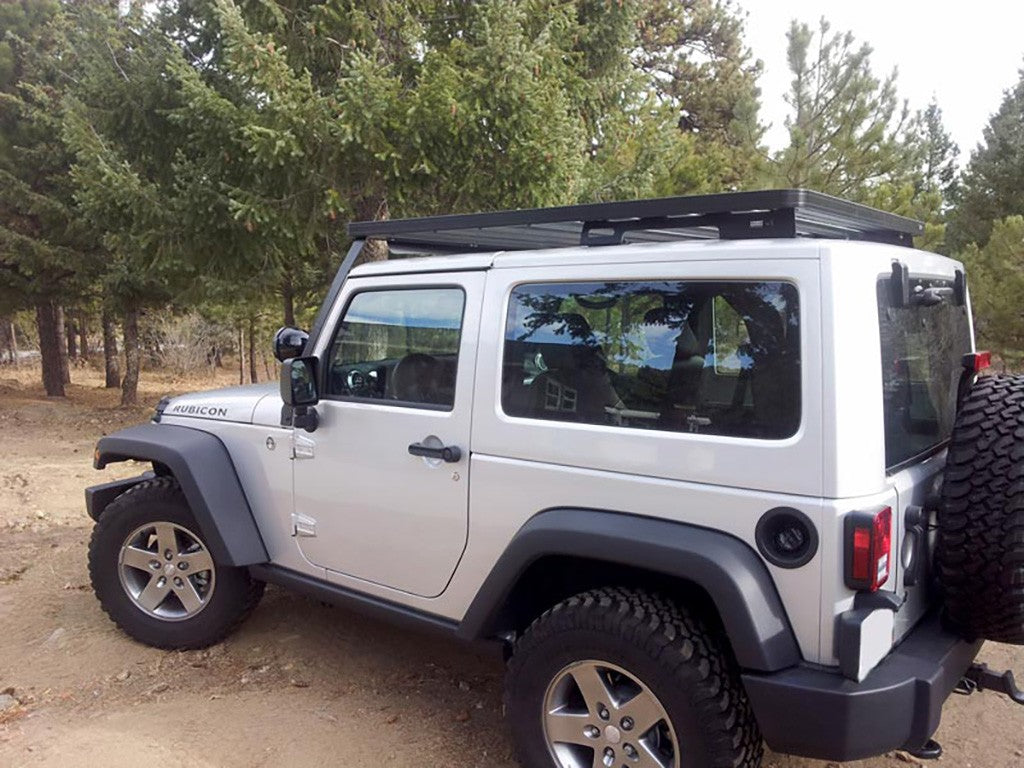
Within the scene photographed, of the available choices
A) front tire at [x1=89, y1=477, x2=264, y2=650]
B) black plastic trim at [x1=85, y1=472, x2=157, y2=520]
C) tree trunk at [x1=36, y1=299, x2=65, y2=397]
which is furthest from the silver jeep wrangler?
tree trunk at [x1=36, y1=299, x2=65, y2=397]

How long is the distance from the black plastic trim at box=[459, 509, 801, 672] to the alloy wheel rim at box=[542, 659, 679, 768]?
363mm

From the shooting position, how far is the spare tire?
7.70ft

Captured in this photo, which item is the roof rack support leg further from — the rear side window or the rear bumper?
the rear bumper

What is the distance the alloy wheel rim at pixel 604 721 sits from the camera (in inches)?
98.4

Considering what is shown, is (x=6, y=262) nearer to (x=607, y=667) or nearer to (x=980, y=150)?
(x=607, y=667)

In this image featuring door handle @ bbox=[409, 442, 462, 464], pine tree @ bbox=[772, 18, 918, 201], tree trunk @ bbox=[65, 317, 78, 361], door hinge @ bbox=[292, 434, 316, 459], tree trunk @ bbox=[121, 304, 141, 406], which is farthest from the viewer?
tree trunk @ bbox=[65, 317, 78, 361]

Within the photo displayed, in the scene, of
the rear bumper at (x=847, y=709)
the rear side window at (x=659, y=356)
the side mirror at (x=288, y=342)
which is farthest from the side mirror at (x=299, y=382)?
the rear bumper at (x=847, y=709)

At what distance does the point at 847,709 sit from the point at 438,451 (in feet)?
5.20

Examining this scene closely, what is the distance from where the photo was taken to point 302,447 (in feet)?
11.6

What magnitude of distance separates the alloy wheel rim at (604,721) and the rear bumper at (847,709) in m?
0.33

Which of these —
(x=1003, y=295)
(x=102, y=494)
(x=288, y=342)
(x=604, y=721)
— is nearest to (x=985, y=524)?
(x=604, y=721)

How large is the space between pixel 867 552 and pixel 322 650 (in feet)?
9.41

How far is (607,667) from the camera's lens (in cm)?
257

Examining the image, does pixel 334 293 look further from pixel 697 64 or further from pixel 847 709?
pixel 697 64
